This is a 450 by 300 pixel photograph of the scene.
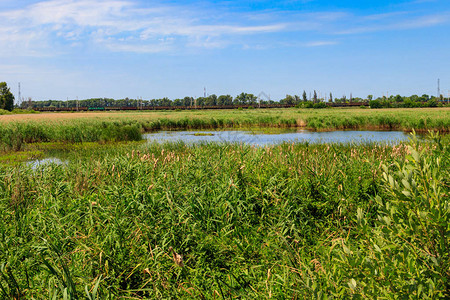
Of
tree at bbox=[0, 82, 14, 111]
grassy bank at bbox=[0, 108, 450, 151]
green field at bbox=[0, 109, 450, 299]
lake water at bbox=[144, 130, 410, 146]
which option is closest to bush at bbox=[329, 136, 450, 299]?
green field at bbox=[0, 109, 450, 299]

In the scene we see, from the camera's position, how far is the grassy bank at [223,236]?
230 cm

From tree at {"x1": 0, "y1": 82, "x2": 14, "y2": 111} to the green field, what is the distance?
9525 centimetres

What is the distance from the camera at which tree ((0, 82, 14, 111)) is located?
8638 centimetres

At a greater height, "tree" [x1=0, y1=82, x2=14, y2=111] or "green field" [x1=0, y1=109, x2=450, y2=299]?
"tree" [x1=0, y1=82, x2=14, y2=111]

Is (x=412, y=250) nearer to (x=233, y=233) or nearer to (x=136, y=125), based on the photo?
(x=233, y=233)

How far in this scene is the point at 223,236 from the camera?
418 cm

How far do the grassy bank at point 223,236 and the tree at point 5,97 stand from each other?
95763 millimetres

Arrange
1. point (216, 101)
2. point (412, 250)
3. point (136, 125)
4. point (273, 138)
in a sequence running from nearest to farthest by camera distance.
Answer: point (412, 250) < point (273, 138) < point (136, 125) < point (216, 101)

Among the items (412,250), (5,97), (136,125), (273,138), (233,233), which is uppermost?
(5,97)

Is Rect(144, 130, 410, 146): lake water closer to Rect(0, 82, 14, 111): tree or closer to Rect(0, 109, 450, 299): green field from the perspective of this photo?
Rect(0, 109, 450, 299): green field

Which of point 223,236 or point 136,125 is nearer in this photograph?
point 223,236

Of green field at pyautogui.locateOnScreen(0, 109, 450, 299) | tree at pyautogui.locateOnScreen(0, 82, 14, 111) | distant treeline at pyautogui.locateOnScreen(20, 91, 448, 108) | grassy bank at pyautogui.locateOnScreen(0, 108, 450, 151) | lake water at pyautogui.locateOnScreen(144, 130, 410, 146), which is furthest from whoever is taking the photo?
distant treeline at pyautogui.locateOnScreen(20, 91, 448, 108)

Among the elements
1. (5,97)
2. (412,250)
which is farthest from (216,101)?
(412,250)

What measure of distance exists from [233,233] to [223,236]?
343 millimetres
